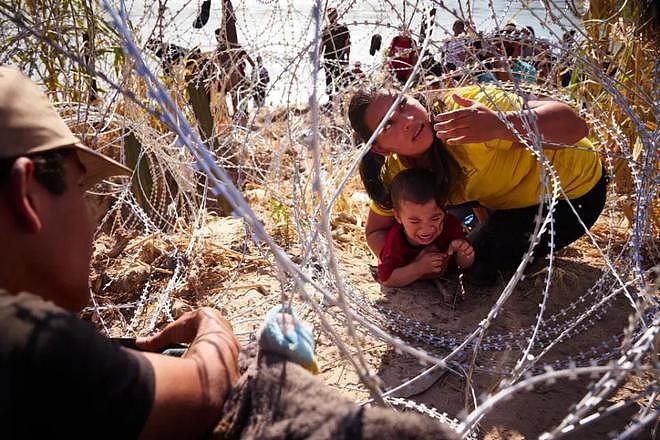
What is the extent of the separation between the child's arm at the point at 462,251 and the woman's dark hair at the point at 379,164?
0.22m

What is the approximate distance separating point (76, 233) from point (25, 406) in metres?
0.37

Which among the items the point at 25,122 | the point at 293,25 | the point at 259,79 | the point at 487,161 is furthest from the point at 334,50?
the point at 25,122

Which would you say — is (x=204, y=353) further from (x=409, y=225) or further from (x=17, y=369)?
(x=409, y=225)

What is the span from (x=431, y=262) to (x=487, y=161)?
0.55 m

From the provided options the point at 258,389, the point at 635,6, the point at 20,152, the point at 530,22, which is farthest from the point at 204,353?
the point at 530,22

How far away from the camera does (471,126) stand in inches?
93.5

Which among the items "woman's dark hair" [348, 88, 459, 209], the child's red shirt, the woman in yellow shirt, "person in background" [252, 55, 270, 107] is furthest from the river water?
the child's red shirt

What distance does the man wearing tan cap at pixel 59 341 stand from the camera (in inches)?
36.6

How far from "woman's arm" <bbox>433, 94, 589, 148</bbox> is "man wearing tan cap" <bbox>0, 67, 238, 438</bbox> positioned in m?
1.41

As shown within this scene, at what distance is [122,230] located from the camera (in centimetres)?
360

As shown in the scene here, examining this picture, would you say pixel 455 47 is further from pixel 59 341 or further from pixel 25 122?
pixel 59 341

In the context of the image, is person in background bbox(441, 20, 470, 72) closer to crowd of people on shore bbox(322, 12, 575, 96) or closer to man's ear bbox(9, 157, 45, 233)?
crowd of people on shore bbox(322, 12, 575, 96)

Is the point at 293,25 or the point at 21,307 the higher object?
the point at 293,25

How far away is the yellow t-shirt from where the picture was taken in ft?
8.87
